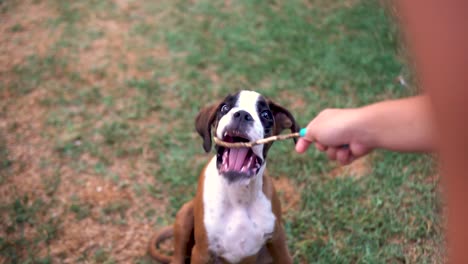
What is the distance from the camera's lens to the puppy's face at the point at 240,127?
229 cm

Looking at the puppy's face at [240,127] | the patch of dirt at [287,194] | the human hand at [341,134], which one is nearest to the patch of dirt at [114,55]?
the patch of dirt at [287,194]

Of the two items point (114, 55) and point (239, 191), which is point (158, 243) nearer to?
point (239, 191)

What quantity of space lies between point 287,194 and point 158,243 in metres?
A: 0.98

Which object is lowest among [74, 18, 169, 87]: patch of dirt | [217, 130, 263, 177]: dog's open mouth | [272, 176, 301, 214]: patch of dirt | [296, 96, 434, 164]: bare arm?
[272, 176, 301, 214]: patch of dirt

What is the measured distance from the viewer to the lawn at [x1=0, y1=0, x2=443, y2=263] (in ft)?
10.8

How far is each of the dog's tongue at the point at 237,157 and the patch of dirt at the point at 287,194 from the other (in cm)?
120

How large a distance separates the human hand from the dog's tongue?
0.32 meters

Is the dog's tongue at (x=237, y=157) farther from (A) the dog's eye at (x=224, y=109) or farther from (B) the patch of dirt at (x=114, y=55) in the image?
(B) the patch of dirt at (x=114, y=55)

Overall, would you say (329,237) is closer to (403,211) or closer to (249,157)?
(403,211)

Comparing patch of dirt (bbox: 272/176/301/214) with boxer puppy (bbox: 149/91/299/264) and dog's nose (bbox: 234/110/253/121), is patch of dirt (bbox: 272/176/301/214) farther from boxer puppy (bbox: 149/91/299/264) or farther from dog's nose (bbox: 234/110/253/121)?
dog's nose (bbox: 234/110/253/121)

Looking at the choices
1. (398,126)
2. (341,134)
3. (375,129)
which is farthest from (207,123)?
(398,126)

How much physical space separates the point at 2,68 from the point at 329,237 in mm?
3363

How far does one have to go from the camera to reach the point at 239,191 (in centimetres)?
246

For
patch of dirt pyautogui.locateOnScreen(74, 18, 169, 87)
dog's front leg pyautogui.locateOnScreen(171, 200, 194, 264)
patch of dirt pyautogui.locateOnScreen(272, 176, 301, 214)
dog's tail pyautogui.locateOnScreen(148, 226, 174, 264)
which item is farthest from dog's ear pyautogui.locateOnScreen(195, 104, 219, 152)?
patch of dirt pyautogui.locateOnScreen(74, 18, 169, 87)
